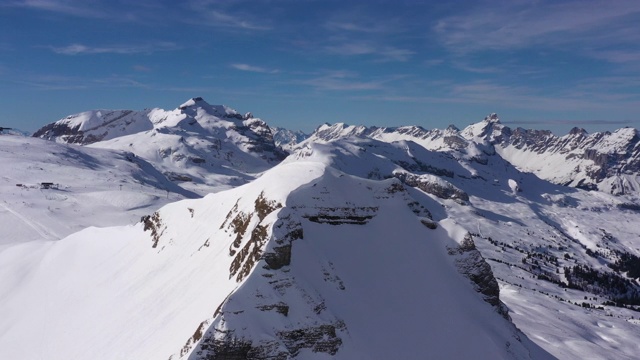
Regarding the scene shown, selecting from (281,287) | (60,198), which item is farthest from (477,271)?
(60,198)

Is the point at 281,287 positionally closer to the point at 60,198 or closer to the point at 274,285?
the point at 274,285

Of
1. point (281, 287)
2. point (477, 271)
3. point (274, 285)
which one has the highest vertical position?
point (274, 285)

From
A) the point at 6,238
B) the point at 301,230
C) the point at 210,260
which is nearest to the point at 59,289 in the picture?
the point at 210,260

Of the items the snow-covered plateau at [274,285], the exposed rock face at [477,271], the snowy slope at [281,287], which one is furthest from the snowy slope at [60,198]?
the exposed rock face at [477,271]

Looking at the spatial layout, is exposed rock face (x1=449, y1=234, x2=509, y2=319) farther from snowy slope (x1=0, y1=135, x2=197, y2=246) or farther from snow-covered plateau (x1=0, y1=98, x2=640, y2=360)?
snowy slope (x1=0, y1=135, x2=197, y2=246)

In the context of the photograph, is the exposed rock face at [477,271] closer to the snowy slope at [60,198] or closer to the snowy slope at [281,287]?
the snowy slope at [281,287]

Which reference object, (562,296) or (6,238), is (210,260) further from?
(562,296)

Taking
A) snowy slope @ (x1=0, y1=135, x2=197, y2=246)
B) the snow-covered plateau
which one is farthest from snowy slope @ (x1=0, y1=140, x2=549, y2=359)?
snowy slope @ (x1=0, y1=135, x2=197, y2=246)

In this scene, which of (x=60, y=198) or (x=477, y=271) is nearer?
(x=477, y=271)

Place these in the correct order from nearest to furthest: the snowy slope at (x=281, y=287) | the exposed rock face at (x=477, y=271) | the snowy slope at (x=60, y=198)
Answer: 1. the snowy slope at (x=281, y=287)
2. the exposed rock face at (x=477, y=271)
3. the snowy slope at (x=60, y=198)
